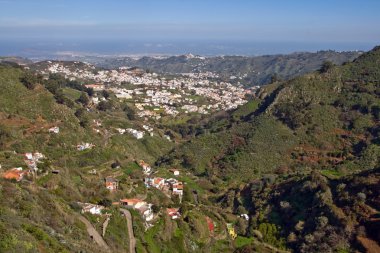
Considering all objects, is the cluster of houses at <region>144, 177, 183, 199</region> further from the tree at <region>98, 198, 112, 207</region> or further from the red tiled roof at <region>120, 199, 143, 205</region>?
the tree at <region>98, 198, 112, 207</region>

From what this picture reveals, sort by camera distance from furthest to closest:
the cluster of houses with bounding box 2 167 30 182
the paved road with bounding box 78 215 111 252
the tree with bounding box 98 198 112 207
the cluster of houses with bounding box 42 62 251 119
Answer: the cluster of houses with bounding box 42 62 251 119 < the tree with bounding box 98 198 112 207 < the cluster of houses with bounding box 2 167 30 182 < the paved road with bounding box 78 215 111 252

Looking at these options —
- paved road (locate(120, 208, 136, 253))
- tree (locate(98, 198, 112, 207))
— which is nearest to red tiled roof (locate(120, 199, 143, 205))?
paved road (locate(120, 208, 136, 253))

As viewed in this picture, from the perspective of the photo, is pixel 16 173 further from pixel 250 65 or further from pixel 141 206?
pixel 250 65

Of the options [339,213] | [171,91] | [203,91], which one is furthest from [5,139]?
[203,91]

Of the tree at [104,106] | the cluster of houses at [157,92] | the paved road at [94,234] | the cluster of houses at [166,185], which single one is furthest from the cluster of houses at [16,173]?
the cluster of houses at [157,92]

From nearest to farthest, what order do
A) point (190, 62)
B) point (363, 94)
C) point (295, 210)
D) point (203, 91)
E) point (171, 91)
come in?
point (295, 210) < point (363, 94) < point (171, 91) < point (203, 91) < point (190, 62)

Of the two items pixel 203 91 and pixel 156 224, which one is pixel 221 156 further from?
pixel 203 91

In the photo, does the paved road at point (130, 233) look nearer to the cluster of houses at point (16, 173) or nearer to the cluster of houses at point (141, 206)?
the cluster of houses at point (141, 206)

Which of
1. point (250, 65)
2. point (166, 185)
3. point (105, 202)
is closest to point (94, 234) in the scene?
point (105, 202)

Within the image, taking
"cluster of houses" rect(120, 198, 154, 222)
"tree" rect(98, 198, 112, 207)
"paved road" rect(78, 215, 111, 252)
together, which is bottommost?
"cluster of houses" rect(120, 198, 154, 222)
